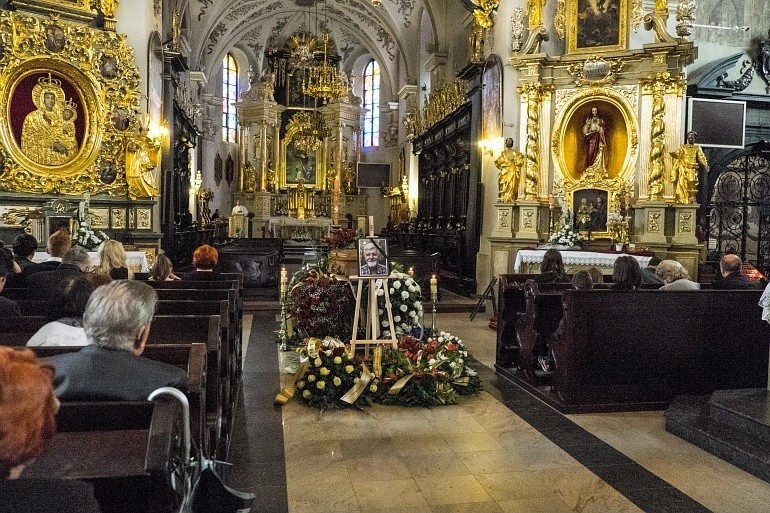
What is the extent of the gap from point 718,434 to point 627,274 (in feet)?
5.11

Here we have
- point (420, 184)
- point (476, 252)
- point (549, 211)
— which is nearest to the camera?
point (549, 211)

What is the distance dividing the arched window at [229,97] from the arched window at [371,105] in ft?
18.9

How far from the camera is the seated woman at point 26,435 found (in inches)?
48.3

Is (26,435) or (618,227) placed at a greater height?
(618,227)

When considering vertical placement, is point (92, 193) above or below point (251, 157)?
below

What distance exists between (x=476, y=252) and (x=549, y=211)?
6.43 ft

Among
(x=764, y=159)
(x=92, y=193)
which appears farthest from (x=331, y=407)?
(x=764, y=159)

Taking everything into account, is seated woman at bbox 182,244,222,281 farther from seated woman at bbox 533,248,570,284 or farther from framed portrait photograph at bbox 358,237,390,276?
seated woman at bbox 533,248,570,284

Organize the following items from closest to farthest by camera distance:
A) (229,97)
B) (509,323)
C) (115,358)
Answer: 1. (115,358)
2. (509,323)
3. (229,97)

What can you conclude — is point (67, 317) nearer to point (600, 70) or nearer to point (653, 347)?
point (653, 347)

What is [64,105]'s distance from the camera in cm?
1120

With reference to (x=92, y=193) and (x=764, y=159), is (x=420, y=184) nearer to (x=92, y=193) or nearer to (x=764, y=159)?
(x=764, y=159)

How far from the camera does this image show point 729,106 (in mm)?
13344

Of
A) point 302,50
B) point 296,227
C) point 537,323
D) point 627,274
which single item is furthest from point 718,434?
point 296,227
